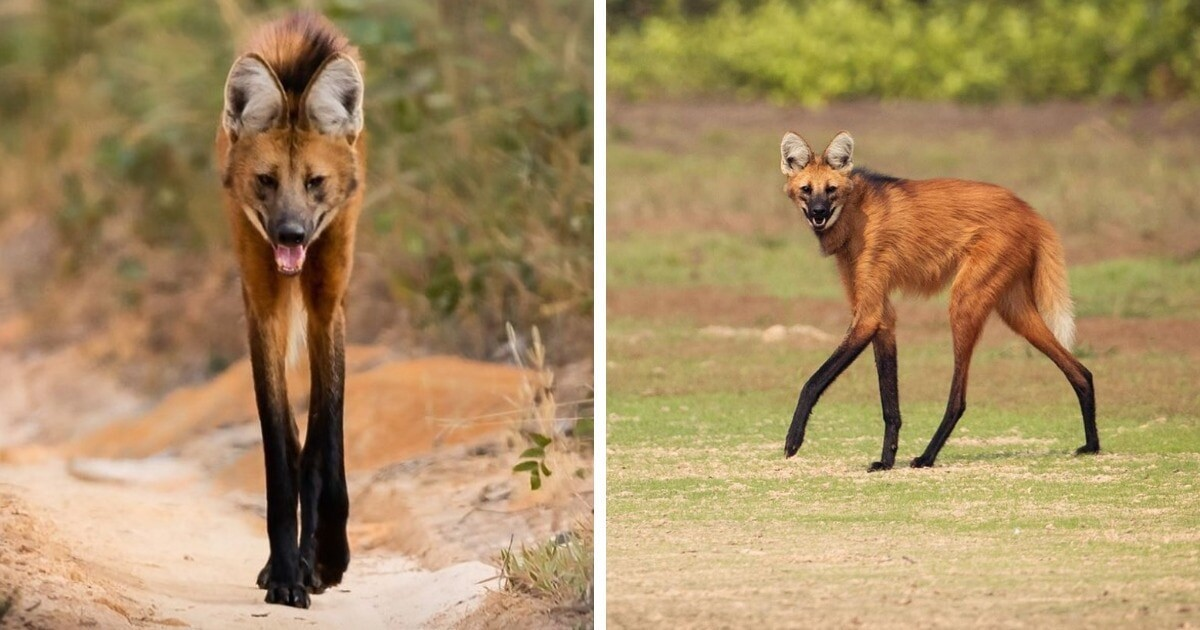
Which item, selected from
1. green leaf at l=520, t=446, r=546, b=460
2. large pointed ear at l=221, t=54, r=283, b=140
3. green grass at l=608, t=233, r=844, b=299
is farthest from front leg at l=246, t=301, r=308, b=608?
green grass at l=608, t=233, r=844, b=299

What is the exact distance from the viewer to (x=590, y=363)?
6.53m

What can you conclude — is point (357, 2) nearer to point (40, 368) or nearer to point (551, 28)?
point (551, 28)

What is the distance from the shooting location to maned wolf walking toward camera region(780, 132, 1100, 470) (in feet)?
17.7

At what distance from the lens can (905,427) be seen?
614 cm

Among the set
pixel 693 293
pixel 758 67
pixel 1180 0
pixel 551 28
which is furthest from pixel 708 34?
pixel 551 28

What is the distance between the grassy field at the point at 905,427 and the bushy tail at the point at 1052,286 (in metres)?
0.50

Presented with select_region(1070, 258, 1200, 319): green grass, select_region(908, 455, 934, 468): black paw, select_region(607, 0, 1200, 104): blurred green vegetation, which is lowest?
select_region(908, 455, 934, 468): black paw

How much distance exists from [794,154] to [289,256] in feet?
5.49

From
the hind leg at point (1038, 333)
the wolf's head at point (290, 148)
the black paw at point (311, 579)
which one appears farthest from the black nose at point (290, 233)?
the hind leg at point (1038, 333)

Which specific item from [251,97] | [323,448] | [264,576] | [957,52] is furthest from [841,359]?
[957,52]

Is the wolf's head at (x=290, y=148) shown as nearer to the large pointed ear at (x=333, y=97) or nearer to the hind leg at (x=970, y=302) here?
the large pointed ear at (x=333, y=97)

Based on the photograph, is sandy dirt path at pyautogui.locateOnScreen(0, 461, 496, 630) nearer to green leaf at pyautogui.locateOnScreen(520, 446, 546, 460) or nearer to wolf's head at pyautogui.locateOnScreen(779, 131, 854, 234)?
green leaf at pyautogui.locateOnScreen(520, 446, 546, 460)

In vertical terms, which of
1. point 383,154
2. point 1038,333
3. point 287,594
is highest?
point 383,154

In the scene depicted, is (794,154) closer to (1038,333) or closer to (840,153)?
(840,153)
